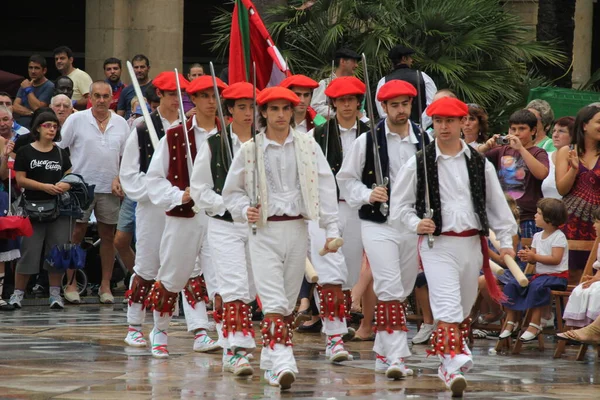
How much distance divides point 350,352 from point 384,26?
23.5ft

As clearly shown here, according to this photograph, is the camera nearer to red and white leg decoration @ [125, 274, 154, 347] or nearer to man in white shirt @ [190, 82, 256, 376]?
man in white shirt @ [190, 82, 256, 376]

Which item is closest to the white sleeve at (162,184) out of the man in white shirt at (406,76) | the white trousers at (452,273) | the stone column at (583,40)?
the white trousers at (452,273)

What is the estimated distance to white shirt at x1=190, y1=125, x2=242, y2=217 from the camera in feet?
32.1

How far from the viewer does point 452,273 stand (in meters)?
9.27

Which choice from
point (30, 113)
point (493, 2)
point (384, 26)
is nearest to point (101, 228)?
point (30, 113)

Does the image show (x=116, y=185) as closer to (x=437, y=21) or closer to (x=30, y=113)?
(x=30, y=113)

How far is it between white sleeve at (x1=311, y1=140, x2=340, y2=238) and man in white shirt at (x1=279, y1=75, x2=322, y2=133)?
119cm

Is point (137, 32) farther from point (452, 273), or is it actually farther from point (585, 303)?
point (452, 273)

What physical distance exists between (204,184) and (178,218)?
0.84m

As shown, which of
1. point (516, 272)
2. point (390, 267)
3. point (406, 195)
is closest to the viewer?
point (516, 272)

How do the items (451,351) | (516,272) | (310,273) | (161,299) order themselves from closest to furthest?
(451,351) < (516,272) < (310,273) < (161,299)

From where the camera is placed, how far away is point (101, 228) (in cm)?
1578

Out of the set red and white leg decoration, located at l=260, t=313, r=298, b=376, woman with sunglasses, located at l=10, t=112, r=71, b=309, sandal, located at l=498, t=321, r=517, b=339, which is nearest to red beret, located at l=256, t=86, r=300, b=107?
red and white leg decoration, located at l=260, t=313, r=298, b=376

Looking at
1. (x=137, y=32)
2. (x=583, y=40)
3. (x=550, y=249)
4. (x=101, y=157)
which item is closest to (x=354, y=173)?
(x=550, y=249)
